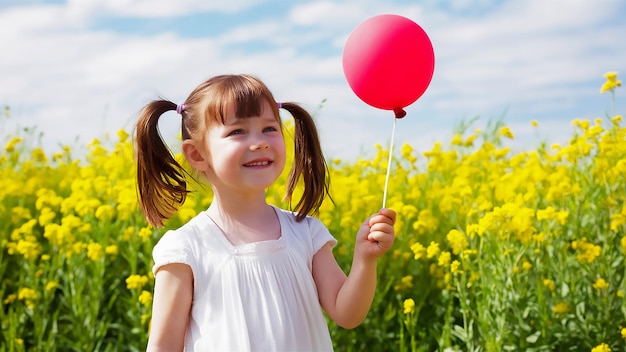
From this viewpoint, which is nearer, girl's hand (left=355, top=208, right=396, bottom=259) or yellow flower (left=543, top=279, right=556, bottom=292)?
girl's hand (left=355, top=208, right=396, bottom=259)

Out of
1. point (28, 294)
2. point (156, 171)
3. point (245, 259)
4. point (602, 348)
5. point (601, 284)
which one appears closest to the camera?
point (245, 259)

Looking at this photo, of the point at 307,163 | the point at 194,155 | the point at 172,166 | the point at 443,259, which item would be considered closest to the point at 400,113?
the point at 307,163

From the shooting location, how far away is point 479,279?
3623 mm

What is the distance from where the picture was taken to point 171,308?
2021mm

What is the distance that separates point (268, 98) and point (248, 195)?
9.5 inches

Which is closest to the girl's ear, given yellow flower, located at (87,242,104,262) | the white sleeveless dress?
the white sleeveless dress

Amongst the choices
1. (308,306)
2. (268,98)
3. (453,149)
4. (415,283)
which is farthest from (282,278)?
(453,149)

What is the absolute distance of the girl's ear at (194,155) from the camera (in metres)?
2.13

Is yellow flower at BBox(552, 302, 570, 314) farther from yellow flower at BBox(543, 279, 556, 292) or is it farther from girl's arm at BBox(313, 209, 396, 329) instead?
girl's arm at BBox(313, 209, 396, 329)

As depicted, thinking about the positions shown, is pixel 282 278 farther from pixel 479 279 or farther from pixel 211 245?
pixel 479 279

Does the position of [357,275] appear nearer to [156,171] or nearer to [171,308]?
[171,308]

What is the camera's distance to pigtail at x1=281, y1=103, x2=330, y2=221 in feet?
7.50

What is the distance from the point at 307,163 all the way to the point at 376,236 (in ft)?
1.37

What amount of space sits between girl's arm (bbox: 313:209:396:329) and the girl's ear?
361 millimetres
